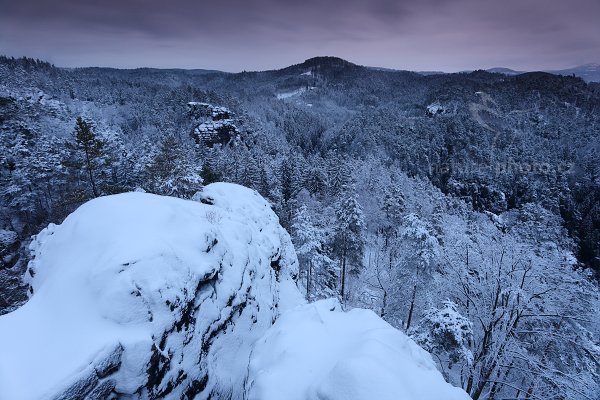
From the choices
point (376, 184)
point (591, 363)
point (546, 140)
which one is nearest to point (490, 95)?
point (546, 140)

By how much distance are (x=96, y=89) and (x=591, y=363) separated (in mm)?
178071

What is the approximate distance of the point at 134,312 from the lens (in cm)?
652

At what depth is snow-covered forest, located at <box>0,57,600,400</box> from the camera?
13328 mm

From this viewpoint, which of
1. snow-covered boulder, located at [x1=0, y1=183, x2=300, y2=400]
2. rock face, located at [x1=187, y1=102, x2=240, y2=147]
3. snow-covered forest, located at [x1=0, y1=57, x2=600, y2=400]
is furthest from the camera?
rock face, located at [x1=187, y1=102, x2=240, y2=147]

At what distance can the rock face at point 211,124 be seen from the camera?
93156 mm

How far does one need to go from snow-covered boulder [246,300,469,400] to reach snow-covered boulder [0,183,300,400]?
156 cm

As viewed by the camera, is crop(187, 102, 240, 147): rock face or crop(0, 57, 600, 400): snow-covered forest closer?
crop(0, 57, 600, 400): snow-covered forest

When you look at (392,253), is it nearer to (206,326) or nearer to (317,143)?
(206,326)

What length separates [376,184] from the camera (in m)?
71.3

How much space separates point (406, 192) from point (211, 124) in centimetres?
6678

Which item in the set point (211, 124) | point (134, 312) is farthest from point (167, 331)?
point (211, 124)

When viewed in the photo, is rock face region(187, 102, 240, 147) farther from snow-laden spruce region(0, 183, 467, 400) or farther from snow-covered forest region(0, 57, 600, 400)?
snow-laden spruce region(0, 183, 467, 400)

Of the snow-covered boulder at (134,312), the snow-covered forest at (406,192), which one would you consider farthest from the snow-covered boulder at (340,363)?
the snow-covered forest at (406,192)

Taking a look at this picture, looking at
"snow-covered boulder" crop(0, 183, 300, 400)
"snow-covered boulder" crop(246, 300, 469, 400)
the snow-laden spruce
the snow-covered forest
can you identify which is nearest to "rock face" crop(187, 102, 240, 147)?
the snow-covered forest
